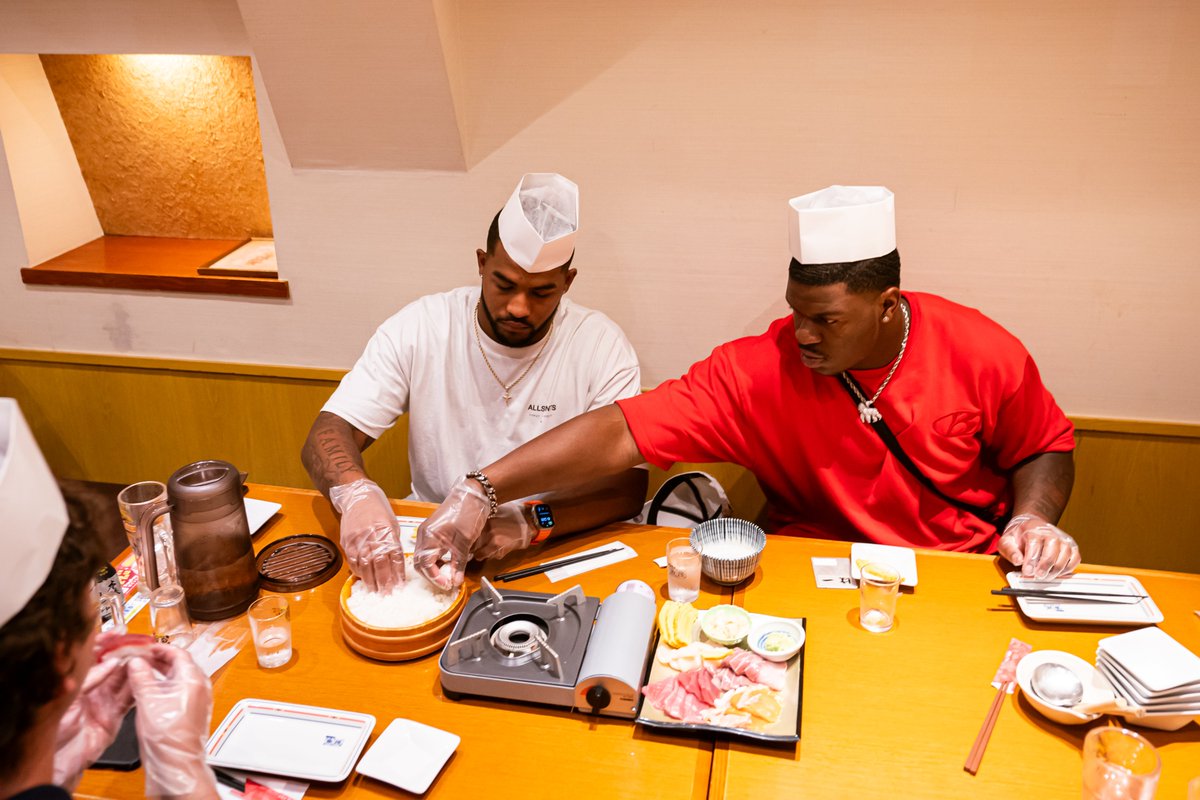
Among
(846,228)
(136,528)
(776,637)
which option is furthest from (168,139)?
(776,637)

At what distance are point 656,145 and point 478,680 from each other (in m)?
1.88

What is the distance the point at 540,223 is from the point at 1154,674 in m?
1.61

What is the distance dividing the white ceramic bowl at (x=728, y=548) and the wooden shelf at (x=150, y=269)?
2017mm

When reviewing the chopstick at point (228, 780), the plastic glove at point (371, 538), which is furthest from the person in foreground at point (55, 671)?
the plastic glove at point (371, 538)

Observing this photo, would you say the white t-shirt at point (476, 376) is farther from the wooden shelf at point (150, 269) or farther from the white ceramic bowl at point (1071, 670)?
the white ceramic bowl at point (1071, 670)

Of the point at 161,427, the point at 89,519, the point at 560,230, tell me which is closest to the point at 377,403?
the point at 560,230

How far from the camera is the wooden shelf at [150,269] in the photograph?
3.32 metres

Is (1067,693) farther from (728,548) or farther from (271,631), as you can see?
(271,631)

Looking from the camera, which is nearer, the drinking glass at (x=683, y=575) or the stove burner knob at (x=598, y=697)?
the stove burner knob at (x=598, y=697)

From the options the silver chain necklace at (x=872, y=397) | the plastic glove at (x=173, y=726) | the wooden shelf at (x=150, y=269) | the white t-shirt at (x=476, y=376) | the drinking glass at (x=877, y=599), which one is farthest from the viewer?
the wooden shelf at (x=150, y=269)

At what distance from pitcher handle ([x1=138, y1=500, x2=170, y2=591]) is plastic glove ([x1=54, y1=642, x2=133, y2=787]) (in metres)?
0.42

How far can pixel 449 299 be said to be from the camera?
2639mm

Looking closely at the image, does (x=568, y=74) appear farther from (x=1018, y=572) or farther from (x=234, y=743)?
(x=234, y=743)

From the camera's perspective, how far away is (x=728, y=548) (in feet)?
6.48
